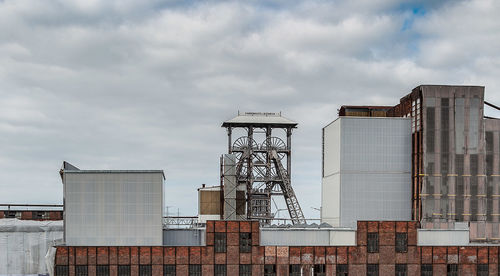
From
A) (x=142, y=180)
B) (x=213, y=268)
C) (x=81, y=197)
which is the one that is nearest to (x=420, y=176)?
(x=213, y=268)

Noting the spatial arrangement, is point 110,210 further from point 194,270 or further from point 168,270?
point 194,270

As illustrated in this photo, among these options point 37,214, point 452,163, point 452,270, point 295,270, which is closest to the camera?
point 295,270

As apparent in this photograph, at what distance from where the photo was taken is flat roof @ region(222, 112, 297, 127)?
85.1 m

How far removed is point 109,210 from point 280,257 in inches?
726

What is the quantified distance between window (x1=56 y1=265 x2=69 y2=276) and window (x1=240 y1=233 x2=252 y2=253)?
58.5 ft

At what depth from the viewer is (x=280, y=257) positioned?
182 feet

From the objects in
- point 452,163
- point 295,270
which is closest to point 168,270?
point 295,270

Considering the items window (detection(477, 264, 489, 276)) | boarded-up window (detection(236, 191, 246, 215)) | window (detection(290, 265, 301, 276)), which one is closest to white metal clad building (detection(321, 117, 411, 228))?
window (detection(477, 264, 489, 276))

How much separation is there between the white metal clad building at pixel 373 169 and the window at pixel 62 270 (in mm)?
32251

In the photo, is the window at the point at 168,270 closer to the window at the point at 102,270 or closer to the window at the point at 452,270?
the window at the point at 102,270

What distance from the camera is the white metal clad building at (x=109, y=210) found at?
54156mm

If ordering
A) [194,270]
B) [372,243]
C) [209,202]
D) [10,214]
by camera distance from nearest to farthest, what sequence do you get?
[194,270] → [372,243] → [209,202] → [10,214]

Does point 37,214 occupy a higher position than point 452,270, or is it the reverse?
point 37,214

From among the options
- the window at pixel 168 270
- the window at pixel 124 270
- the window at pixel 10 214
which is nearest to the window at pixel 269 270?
the window at pixel 168 270
